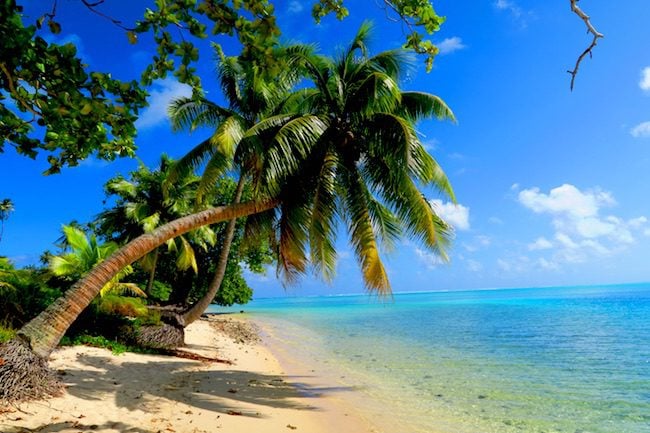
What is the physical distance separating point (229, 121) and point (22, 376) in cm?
756

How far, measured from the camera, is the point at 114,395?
7.13 meters

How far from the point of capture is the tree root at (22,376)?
18.4 ft

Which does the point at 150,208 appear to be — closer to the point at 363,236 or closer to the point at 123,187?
the point at 123,187

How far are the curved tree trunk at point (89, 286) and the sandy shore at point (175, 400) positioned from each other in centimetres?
97

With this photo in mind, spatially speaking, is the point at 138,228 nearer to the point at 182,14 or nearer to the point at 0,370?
the point at 0,370

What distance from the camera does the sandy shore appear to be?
568cm

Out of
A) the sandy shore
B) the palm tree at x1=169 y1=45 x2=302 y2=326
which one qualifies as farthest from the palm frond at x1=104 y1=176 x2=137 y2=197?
the sandy shore

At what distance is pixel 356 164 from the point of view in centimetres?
1044

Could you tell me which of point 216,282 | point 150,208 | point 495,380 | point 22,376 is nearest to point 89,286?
point 22,376

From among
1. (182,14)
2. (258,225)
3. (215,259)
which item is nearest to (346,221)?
(258,225)

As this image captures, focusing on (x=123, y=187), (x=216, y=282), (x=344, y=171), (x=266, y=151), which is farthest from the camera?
(x=123, y=187)

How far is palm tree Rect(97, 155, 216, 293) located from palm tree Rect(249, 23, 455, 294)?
9.48 meters

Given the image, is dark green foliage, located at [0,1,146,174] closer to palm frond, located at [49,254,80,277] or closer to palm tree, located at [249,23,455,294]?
palm tree, located at [249,23,455,294]

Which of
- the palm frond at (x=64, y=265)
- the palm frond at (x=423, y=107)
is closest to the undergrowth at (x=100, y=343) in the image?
the palm frond at (x=64, y=265)
